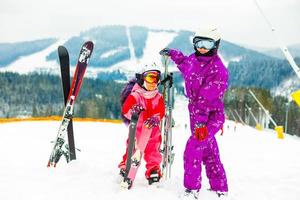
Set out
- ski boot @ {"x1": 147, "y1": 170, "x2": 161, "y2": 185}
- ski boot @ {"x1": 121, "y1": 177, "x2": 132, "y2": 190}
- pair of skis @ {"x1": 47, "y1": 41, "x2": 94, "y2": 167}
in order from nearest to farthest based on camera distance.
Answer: ski boot @ {"x1": 121, "y1": 177, "x2": 132, "y2": 190}, ski boot @ {"x1": 147, "y1": 170, "x2": 161, "y2": 185}, pair of skis @ {"x1": 47, "y1": 41, "x2": 94, "y2": 167}

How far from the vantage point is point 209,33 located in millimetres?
5859

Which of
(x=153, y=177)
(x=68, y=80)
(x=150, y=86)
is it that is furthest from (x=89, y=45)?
(x=153, y=177)

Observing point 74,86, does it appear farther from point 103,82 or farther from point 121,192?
point 103,82

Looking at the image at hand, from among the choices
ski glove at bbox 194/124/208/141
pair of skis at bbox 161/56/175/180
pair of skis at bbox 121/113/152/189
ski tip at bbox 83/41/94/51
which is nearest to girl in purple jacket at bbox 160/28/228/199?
ski glove at bbox 194/124/208/141

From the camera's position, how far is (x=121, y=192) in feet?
19.1

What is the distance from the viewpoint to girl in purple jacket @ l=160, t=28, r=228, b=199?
5680 millimetres

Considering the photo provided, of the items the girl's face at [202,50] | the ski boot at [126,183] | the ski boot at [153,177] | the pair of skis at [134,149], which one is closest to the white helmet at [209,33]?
the girl's face at [202,50]

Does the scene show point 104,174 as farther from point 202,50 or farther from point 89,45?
point 202,50

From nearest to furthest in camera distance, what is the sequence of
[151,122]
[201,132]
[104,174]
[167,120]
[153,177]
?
1. [201,132]
2. [151,122]
3. [153,177]
4. [167,120]
5. [104,174]

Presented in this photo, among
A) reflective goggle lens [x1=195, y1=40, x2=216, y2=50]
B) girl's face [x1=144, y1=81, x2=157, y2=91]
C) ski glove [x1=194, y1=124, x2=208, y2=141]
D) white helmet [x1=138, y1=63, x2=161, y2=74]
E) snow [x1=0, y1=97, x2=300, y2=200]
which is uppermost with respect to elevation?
reflective goggle lens [x1=195, y1=40, x2=216, y2=50]

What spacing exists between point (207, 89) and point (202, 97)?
12 centimetres

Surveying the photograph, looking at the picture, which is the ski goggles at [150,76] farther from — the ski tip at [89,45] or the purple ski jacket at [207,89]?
the ski tip at [89,45]

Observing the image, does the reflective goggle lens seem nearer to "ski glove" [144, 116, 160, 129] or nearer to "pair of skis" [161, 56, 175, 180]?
"pair of skis" [161, 56, 175, 180]

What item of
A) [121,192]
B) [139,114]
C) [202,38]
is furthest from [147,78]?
[121,192]
